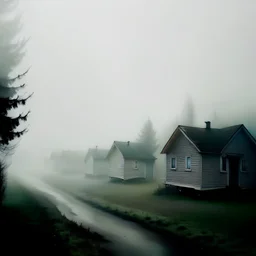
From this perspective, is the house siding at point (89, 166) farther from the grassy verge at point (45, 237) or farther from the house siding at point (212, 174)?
the grassy verge at point (45, 237)

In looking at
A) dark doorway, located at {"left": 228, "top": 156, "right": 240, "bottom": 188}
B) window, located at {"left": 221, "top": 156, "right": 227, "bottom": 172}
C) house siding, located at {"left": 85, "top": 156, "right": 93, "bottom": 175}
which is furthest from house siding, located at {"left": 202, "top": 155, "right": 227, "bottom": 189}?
house siding, located at {"left": 85, "top": 156, "right": 93, "bottom": 175}

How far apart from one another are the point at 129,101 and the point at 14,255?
58.2ft

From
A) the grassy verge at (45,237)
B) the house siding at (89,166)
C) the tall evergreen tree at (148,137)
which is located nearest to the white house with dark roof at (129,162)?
the tall evergreen tree at (148,137)

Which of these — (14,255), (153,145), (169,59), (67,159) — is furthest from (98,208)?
(67,159)

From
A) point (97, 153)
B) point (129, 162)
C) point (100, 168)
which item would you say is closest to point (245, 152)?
point (129, 162)

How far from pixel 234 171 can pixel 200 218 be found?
10395 millimetres

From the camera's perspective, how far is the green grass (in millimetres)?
9961

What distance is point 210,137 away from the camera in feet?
75.8

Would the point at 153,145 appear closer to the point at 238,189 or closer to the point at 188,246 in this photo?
the point at 238,189

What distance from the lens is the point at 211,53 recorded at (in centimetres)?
1563

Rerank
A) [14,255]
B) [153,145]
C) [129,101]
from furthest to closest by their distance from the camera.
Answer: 1. [153,145]
2. [129,101]
3. [14,255]

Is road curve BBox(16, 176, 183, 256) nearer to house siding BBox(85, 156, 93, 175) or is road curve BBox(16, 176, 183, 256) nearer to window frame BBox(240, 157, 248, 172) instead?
window frame BBox(240, 157, 248, 172)

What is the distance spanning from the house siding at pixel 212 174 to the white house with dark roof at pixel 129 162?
1611 centimetres

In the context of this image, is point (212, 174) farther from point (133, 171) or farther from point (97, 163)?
point (97, 163)
